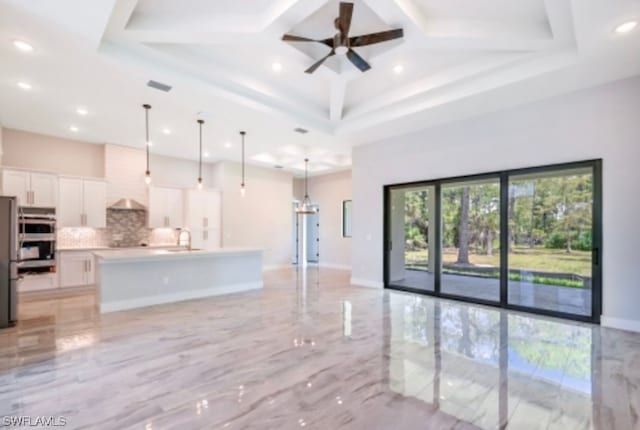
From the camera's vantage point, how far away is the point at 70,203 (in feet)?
21.9

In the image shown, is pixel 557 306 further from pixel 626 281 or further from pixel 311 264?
pixel 311 264

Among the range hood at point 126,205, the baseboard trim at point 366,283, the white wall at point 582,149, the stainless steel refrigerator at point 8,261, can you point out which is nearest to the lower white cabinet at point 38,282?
the range hood at point 126,205

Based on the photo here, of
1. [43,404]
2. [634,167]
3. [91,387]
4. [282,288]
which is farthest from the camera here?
[282,288]

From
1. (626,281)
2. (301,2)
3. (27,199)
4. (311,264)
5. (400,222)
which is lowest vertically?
(311,264)

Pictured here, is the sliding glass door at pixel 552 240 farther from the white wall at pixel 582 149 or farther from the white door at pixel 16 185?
the white door at pixel 16 185

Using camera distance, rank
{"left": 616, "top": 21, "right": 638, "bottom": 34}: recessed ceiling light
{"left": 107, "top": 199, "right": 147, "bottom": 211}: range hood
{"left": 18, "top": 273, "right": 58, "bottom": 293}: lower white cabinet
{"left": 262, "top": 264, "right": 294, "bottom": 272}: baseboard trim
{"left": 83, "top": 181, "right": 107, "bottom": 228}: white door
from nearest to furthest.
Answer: {"left": 616, "top": 21, "right": 638, "bottom": 34}: recessed ceiling light → {"left": 18, "top": 273, "right": 58, "bottom": 293}: lower white cabinet → {"left": 83, "top": 181, "right": 107, "bottom": 228}: white door → {"left": 107, "top": 199, "right": 147, "bottom": 211}: range hood → {"left": 262, "top": 264, "right": 294, "bottom": 272}: baseboard trim

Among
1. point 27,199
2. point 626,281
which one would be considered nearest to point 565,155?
point 626,281

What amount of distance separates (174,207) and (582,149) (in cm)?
867

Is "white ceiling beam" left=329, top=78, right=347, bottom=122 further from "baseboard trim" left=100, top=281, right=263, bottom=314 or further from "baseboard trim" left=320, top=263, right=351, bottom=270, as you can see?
"baseboard trim" left=320, top=263, right=351, bottom=270

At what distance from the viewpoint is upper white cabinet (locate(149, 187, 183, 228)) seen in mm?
8047

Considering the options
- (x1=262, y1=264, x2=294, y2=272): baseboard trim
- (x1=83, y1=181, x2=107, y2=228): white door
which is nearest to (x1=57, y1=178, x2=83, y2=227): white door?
(x1=83, y1=181, x2=107, y2=228): white door

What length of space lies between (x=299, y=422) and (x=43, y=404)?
199 cm

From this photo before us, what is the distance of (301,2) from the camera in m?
3.08

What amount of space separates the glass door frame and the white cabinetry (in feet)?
16.1
